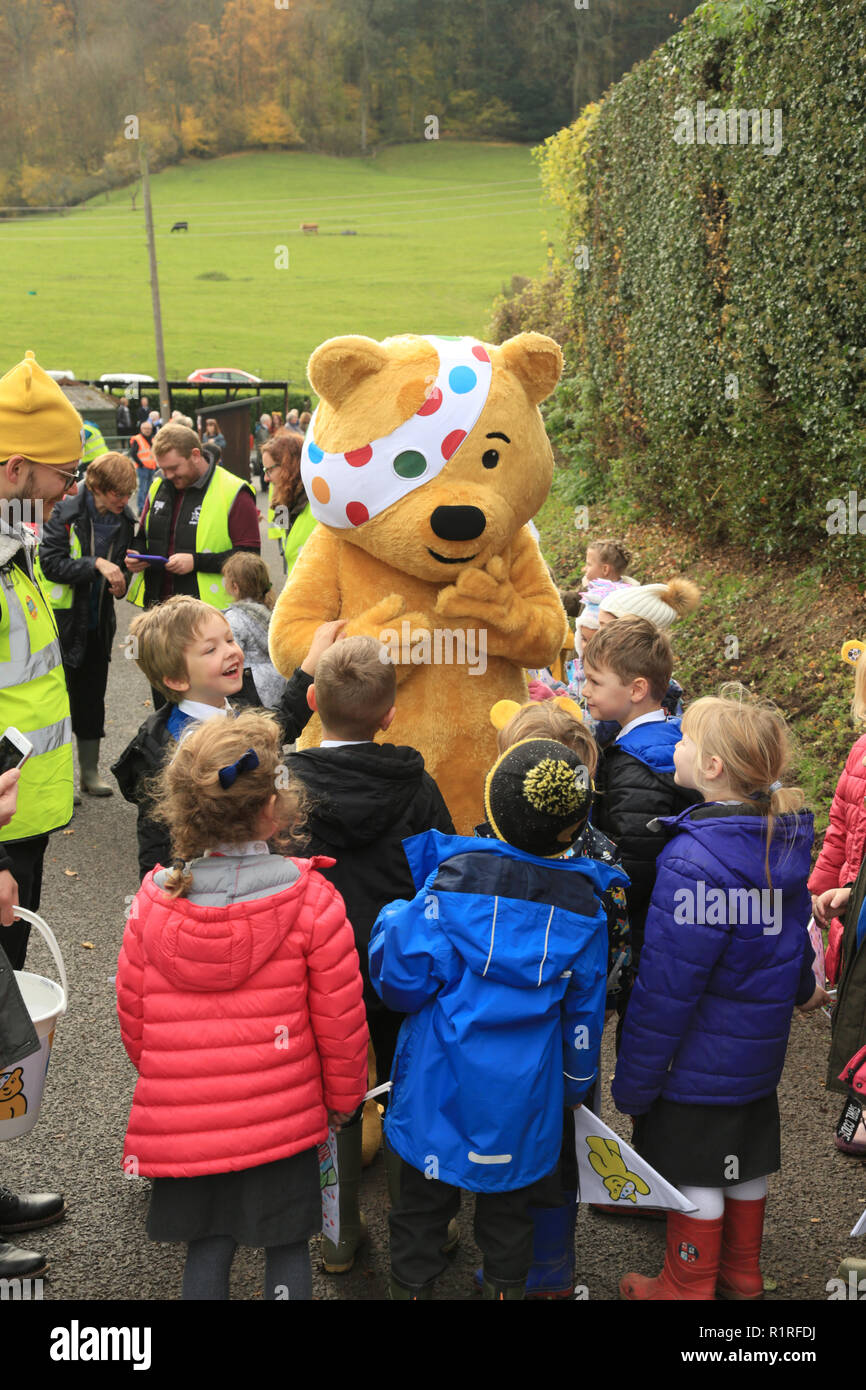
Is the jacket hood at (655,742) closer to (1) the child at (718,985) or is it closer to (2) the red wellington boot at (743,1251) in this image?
(1) the child at (718,985)

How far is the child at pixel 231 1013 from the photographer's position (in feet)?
8.29

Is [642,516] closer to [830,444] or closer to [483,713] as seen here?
[830,444]

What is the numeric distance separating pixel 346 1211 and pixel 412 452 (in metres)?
2.51

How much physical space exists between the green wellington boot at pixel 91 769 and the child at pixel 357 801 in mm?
4128

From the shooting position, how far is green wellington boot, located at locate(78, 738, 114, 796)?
23.0 feet

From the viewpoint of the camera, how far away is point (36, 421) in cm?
356

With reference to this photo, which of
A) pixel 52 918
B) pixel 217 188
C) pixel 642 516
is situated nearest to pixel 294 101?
pixel 217 188

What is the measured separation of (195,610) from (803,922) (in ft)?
6.73

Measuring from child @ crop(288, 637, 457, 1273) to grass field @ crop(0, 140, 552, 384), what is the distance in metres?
40.0

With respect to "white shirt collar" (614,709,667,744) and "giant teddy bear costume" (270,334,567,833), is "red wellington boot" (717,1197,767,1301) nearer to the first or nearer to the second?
"white shirt collar" (614,709,667,744)

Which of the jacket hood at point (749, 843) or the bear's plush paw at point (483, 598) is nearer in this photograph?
the jacket hood at point (749, 843)

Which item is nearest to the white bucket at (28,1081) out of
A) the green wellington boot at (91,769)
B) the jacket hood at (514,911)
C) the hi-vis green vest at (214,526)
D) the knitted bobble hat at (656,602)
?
the jacket hood at (514,911)

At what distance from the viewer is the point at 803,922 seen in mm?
2938

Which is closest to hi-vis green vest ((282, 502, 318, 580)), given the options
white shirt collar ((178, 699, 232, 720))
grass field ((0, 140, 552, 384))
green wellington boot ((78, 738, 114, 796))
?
green wellington boot ((78, 738, 114, 796))
